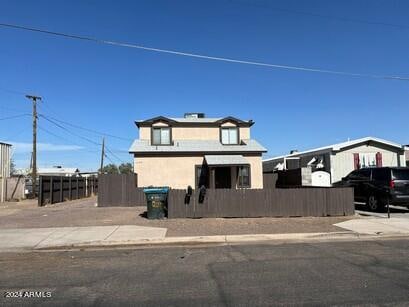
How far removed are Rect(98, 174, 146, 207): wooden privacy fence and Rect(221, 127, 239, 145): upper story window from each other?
7221 mm

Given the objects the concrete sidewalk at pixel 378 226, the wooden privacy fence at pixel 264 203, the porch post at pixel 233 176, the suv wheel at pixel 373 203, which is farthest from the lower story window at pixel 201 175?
the concrete sidewalk at pixel 378 226

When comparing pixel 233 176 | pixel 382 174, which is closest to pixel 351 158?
pixel 233 176

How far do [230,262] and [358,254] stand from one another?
3.00 metres

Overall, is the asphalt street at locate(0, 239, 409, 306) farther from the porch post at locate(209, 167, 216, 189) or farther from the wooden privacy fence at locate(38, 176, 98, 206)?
the wooden privacy fence at locate(38, 176, 98, 206)

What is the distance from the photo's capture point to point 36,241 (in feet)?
38.8

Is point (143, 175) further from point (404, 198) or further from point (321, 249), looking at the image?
point (321, 249)

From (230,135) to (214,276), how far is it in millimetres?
21455

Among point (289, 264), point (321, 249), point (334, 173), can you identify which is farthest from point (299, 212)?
point (334, 173)

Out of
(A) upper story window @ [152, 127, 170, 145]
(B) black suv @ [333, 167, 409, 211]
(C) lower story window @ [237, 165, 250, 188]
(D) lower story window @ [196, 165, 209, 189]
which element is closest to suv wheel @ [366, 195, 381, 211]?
(B) black suv @ [333, 167, 409, 211]

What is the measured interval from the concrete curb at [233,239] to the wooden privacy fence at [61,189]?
15210 mm

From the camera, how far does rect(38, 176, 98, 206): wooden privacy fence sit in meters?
26.3

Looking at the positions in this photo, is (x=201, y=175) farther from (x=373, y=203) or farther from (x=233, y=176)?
(x=373, y=203)

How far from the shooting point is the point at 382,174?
19469 mm

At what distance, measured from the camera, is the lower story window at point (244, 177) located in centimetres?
2694
